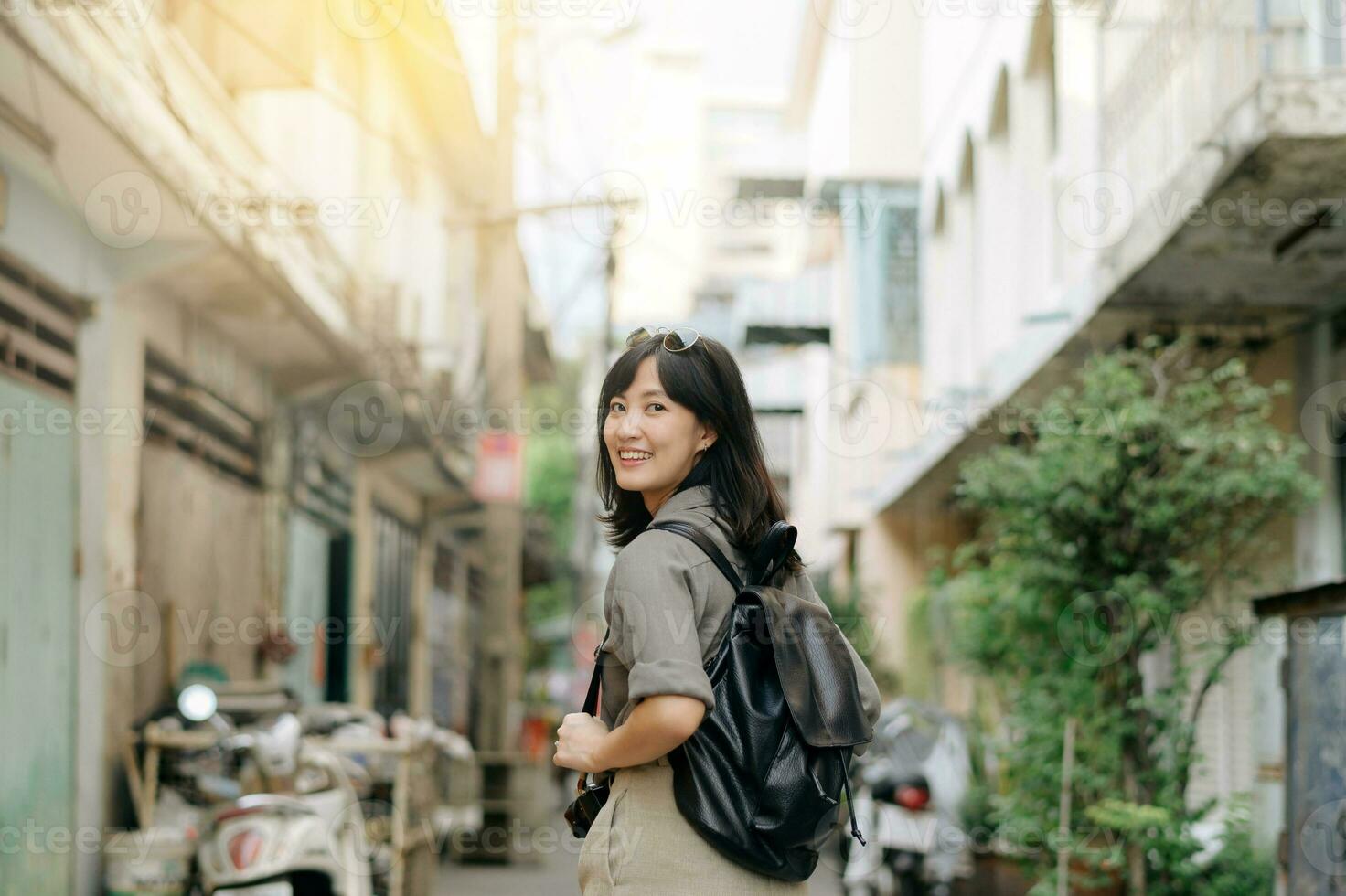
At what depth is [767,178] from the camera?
19.2m

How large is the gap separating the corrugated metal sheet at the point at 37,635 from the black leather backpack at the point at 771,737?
5164 millimetres

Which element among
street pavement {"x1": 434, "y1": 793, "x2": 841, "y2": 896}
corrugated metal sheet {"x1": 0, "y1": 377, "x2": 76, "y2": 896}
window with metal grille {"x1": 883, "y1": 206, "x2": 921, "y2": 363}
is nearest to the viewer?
corrugated metal sheet {"x1": 0, "y1": 377, "x2": 76, "y2": 896}

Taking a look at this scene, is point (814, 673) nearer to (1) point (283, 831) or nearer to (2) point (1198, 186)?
(1) point (283, 831)

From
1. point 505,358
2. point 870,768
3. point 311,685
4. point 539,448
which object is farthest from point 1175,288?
point 539,448

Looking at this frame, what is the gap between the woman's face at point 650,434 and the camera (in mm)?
2631

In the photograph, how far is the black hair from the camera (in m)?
2.62

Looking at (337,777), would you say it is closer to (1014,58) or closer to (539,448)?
(1014,58)

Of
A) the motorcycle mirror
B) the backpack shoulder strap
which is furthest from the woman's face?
the motorcycle mirror

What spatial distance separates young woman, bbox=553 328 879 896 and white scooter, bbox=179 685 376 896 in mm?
4011

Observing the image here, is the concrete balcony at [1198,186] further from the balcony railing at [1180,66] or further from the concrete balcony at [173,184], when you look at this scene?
the concrete balcony at [173,184]

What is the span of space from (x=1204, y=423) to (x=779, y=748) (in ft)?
17.7

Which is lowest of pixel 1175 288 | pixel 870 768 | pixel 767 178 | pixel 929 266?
pixel 870 768

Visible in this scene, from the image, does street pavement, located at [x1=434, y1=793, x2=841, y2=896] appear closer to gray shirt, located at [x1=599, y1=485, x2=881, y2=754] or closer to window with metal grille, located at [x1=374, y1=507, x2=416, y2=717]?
window with metal grille, located at [x1=374, y1=507, x2=416, y2=717]

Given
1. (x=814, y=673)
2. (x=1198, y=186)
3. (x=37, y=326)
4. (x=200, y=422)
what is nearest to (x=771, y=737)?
(x=814, y=673)
